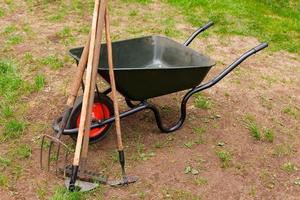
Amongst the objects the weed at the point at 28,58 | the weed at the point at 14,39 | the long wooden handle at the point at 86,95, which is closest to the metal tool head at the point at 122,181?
the long wooden handle at the point at 86,95

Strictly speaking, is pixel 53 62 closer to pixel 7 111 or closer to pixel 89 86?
pixel 7 111

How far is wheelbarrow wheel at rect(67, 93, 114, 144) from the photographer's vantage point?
4.05 meters

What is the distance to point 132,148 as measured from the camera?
4.32 metres

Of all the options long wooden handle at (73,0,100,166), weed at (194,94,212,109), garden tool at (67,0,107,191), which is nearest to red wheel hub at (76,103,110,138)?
garden tool at (67,0,107,191)

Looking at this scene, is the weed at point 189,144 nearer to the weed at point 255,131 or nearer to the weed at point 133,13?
the weed at point 255,131

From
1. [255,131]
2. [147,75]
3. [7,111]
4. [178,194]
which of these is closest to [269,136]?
[255,131]

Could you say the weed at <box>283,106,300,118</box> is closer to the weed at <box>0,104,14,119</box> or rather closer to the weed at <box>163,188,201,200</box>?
the weed at <box>163,188,201,200</box>

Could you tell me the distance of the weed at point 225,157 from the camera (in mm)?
4223

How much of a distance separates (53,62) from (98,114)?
1.80 meters

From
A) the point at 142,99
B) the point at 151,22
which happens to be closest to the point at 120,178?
the point at 142,99

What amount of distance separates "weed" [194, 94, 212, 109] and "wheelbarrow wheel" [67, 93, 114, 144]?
1.19 metres

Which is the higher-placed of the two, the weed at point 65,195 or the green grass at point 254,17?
the weed at point 65,195

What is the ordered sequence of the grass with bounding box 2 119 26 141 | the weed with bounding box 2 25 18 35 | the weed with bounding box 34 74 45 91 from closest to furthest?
the grass with bounding box 2 119 26 141
the weed with bounding box 34 74 45 91
the weed with bounding box 2 25 18 35

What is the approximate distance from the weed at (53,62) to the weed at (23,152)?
1.64 metres
